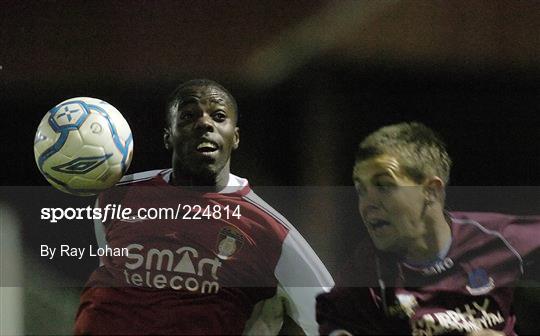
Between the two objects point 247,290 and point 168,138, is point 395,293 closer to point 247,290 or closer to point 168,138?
point 247,290

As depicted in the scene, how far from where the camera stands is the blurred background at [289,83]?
3.75m

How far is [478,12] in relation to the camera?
3.87 metres

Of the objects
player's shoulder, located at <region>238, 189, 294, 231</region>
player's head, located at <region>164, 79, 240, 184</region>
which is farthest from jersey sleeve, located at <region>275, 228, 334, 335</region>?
player's head, located at <region>164, 79, 240, 184</region>

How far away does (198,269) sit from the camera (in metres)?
3.66

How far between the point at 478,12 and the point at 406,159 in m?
0.81

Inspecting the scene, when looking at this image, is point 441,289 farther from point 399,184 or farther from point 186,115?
point 186,115

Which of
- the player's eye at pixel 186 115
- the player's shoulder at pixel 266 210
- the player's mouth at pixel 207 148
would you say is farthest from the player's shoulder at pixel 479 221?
the player's eye at pixel 186 115

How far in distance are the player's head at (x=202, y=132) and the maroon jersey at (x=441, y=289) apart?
0.75m

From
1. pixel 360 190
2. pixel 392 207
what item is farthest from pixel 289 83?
pixel 392 207


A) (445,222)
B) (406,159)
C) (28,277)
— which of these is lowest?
(28,277)

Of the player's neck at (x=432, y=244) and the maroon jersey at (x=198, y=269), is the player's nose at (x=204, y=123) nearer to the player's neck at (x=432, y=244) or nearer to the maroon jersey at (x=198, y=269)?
the maroon jersey at (x=198, y=269)

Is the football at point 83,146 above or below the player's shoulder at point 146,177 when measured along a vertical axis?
above

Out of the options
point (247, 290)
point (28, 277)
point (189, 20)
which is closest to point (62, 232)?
point (28, 277)

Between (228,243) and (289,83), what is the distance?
2.57 feet
